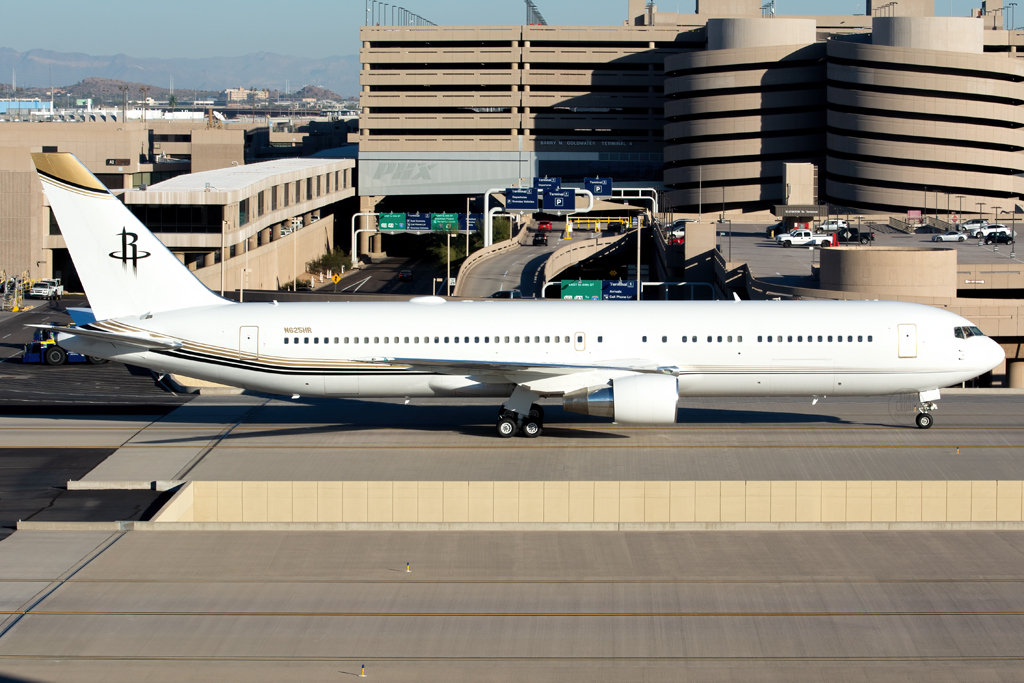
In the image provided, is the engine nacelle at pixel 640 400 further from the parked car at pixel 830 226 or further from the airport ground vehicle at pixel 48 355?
the parked car at pixel 830 226

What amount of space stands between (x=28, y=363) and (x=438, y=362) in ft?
112

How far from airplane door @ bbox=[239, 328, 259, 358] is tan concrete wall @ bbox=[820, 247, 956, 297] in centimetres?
3248

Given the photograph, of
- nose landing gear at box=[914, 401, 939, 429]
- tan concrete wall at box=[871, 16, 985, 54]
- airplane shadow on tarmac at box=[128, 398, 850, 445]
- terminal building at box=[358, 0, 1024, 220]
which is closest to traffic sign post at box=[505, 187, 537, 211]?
terminal building at box=[358, 0, 1024, 220]

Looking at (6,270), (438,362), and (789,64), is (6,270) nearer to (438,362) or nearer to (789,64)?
(438,362)

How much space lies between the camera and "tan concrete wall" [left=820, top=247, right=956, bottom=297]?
5431 cm

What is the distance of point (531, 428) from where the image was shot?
38719 mm

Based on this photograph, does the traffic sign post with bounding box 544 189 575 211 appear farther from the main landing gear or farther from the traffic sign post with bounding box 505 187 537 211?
the main landing gear

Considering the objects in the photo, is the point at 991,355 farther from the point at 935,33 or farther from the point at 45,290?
the point at 935,33

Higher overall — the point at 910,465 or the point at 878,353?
the point at 878,353

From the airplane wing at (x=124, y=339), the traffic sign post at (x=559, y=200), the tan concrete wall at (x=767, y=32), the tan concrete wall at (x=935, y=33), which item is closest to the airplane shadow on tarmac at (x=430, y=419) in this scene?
the airplane wing at (x=124, y=339)

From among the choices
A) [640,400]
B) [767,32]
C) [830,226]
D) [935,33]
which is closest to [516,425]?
[640,400]

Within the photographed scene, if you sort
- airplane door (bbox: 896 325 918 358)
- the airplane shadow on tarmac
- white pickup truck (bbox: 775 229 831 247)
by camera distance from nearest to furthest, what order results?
airplane door (bbox: 896 325 918 358) < the airplane shadow on tarmac < white pickup truck (bbox: 775 229 831 247)

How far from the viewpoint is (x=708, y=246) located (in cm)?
8838

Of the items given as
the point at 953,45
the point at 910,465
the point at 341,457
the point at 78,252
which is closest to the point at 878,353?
the point at 910,465
